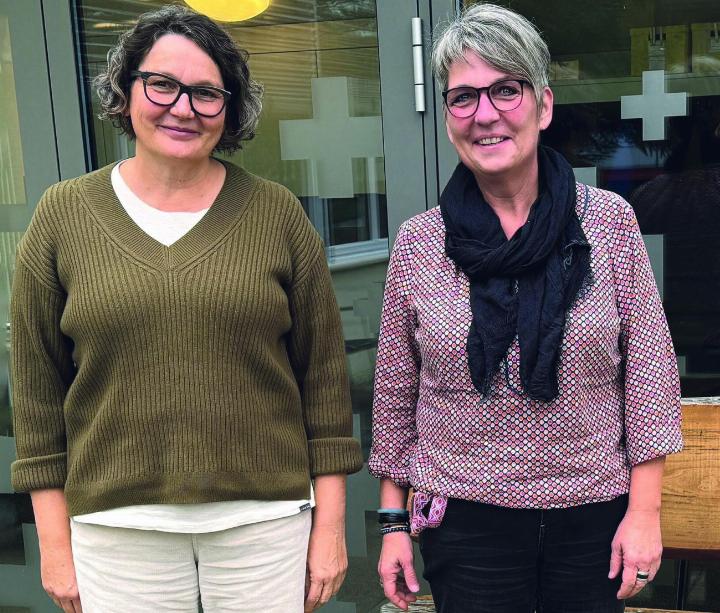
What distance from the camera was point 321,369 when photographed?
6.09 ft

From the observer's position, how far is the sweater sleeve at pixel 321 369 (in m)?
1.82

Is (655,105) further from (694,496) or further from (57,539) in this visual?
(57,539)

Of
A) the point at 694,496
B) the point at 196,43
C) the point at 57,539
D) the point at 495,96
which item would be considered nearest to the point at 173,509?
the point at 57,539

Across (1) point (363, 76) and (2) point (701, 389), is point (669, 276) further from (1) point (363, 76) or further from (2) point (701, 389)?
(1) point (363, 76)

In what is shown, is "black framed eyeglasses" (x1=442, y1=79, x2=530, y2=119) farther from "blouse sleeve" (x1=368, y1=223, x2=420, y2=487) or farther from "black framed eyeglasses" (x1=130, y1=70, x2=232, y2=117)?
"black framed eyeglasses" (x1=130, y1=70, x2=232, y2=117)

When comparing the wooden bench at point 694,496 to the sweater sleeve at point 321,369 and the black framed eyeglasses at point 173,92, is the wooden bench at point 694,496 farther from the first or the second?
the black framed eyeglasses at point 173,92

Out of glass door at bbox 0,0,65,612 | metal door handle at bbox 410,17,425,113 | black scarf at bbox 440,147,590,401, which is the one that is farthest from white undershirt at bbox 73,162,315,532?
glass door at bbox 0,0,65,612

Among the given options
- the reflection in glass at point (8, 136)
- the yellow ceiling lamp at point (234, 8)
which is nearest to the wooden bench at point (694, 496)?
the yellow ceiling lamp at point (234, 8)

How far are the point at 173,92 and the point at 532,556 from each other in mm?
1140

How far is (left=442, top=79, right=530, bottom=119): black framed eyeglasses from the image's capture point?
1.70m

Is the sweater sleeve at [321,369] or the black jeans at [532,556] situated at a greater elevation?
the sweater sleeve at [321,369]

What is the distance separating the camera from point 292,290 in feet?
5.89

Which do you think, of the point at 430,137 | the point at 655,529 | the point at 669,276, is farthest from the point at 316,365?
the point at 669,276

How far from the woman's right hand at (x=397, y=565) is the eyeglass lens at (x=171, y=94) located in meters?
0.96
